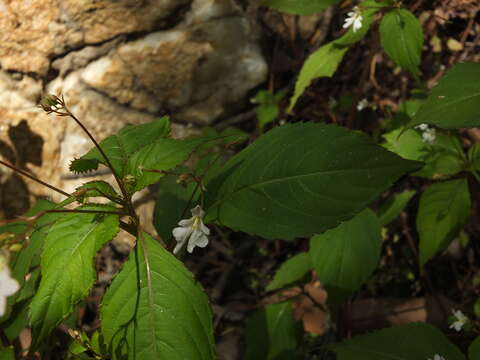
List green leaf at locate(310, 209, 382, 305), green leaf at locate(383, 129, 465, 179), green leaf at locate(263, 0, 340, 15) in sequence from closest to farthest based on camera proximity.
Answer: green leaf at locate(310, 209, 382, 305) → green leaf at locate(383, 129, 465, 179) → green leaf at locate(263, 0, 340, 15)

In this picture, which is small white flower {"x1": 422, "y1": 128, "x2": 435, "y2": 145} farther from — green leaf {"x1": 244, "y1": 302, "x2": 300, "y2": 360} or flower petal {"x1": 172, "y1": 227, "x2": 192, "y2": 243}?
flower petal {"x1": 172, "y1": 227, "x2": 192, "y2": 243}

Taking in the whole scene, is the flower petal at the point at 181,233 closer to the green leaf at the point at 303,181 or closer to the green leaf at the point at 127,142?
the green leaf at the point at 303,181

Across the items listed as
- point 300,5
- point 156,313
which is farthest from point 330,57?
point 156,313

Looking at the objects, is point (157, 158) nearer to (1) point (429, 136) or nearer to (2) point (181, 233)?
(2) point (181, 233)

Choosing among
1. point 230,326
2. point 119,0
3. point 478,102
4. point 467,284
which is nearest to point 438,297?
point 467,284

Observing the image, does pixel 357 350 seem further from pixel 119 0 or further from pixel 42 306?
pixel 119 0

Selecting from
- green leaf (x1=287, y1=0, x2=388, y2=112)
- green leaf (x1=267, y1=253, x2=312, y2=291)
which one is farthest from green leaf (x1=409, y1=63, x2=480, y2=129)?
green leaf (x1=267, y1=253, x2=312, y2=291)
